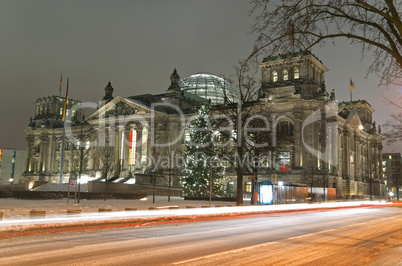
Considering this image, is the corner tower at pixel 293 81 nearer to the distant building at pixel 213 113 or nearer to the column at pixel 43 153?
the distant building at pixel 213 113

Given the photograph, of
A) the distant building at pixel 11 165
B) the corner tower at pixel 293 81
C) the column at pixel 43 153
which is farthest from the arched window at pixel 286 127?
the distant building at pixel 11 165

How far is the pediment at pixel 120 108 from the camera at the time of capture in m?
93.0

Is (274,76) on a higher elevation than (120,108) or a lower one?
higher

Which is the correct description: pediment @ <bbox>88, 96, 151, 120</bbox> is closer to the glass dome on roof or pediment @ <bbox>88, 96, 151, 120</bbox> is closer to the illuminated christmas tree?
the glass dome on roof

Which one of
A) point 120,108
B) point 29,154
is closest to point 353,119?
point 120,108

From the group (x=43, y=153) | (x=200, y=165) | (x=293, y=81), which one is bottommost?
(x=200, y=165)

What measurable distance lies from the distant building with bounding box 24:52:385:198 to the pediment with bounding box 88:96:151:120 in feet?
0.77

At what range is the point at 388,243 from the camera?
40.9 feet

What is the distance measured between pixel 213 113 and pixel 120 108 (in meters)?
25.8

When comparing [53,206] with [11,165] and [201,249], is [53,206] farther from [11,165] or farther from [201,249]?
[11,165]

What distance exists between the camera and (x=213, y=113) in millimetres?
83125

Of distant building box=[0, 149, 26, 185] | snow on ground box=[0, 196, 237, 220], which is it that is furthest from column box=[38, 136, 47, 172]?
snow on ground box=[0, 196, 237, 220]

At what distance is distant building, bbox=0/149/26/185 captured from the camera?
162 meters

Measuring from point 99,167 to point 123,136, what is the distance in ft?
33.4
